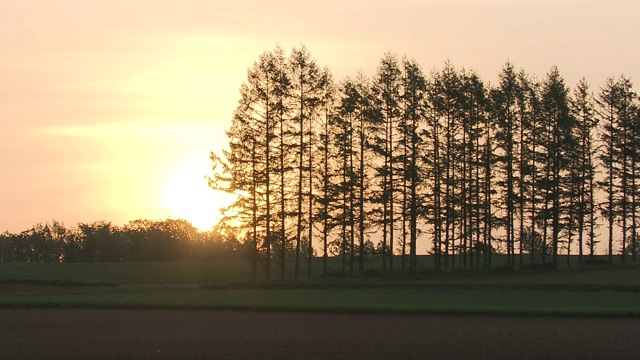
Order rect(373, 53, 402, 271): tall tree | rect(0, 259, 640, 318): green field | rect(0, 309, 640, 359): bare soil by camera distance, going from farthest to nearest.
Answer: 1. rect(373, 53, 402, 271): tall tree
2. rect(0, 259, 640, 318): green field
3. rect(0, 309, 640, 359): bare soil

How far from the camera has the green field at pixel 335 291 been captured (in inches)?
1809

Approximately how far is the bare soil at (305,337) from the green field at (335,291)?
4.36 meters

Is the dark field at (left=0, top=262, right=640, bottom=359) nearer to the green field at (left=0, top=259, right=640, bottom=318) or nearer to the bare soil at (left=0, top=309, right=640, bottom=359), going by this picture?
the bare soil at (left=0, top=309, right=640, bottom=359)

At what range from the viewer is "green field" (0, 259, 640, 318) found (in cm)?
4594

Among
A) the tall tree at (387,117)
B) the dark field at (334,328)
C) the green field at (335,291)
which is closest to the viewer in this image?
the dark field at (334,328)

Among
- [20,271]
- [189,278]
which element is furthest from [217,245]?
[189,278]

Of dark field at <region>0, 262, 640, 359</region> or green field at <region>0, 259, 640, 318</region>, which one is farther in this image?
green field at <region>0, 259, 640, 318</region>

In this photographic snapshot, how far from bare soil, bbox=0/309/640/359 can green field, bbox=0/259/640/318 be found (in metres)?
4.36

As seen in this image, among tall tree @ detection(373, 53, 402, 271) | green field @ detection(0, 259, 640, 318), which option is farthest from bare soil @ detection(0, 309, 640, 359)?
tall tree @ detection(373, 53, 402, 271)

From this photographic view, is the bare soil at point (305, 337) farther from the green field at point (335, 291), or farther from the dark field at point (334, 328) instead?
the green field at point (335, 291)

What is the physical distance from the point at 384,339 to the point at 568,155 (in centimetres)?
7446

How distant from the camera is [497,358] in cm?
2712

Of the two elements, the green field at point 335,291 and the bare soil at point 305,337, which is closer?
the bare soil at point 305,337

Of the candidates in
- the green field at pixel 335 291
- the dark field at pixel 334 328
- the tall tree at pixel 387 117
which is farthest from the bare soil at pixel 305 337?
the tall tree at pixel 387 117
